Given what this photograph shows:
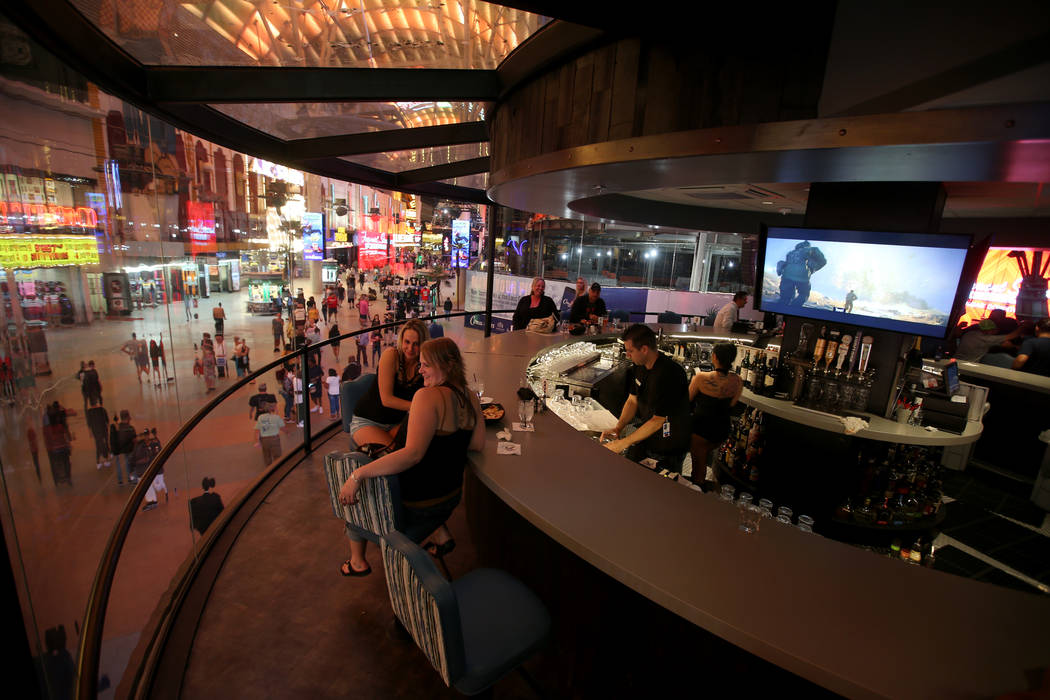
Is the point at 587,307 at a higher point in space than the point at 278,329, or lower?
higher

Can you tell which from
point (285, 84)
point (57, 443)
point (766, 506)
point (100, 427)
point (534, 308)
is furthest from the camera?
point (57, 443)

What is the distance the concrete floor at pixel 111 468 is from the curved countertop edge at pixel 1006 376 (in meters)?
9.07

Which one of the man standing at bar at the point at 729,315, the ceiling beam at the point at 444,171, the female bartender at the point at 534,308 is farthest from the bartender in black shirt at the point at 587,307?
the ceiling beam at the point at 444,171

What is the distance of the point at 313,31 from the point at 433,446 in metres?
2.15

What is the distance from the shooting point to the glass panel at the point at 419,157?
4.34 metres

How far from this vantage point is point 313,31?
2.30 m

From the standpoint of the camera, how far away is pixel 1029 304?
7441mm

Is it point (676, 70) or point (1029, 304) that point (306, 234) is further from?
point (1029, 304)

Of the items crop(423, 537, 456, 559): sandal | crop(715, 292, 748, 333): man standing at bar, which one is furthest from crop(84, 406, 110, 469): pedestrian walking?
crop(715, 292, 748, 333): man standing at bar

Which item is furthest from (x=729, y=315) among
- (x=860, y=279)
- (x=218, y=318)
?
(x=218, y=318)

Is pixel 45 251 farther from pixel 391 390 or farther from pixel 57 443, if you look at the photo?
pixel 57 443

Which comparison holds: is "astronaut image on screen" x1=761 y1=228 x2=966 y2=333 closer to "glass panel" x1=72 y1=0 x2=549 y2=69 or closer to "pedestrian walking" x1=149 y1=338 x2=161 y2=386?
"glass panel" x1=72 y1=0 x2=549 y2=69

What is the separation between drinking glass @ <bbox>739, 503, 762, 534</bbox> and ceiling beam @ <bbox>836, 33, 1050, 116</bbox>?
5.04 feet

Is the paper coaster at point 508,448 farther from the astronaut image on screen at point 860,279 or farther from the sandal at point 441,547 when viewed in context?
the astronaut image on screen at point 860,279
